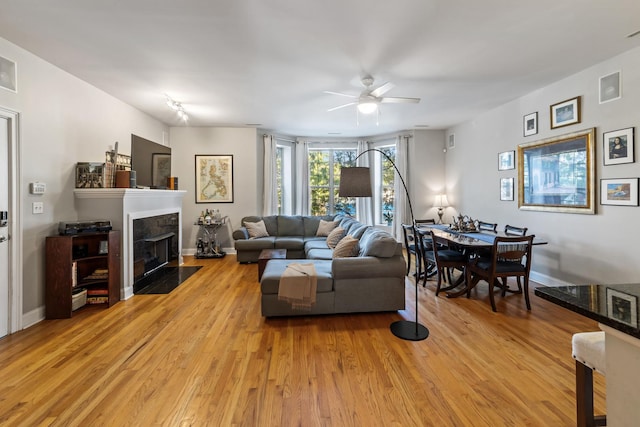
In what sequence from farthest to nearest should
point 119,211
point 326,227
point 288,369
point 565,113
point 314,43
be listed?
Answer: 1. point 326,227
2. point 565,113
3. point 119,211
4. point 314,43
5. point 288,369

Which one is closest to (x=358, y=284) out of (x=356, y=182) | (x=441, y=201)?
(x=356, y=182)

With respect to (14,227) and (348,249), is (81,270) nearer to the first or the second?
(14,227)

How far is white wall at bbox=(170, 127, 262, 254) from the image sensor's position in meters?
6.45

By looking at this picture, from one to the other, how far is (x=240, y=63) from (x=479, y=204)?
16.4 feet

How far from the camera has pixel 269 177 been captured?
6961 millimetres

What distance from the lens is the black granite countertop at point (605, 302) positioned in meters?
0.88

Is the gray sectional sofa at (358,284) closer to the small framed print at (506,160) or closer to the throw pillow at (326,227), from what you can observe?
the throw pillow at (326,227)

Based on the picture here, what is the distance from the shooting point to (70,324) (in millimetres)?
3047

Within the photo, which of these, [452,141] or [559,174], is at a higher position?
[452,141]

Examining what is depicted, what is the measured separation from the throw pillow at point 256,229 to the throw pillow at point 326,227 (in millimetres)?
1155

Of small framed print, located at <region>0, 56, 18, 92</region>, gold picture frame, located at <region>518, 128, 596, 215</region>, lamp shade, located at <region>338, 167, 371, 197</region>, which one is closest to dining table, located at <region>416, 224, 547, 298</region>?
gold picture frame, located at <region>518, 128, 596, 215</region>

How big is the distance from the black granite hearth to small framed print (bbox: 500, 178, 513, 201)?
560cm

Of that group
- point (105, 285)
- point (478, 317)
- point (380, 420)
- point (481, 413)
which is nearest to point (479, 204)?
point (478, 317)

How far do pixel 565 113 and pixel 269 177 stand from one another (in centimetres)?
549
